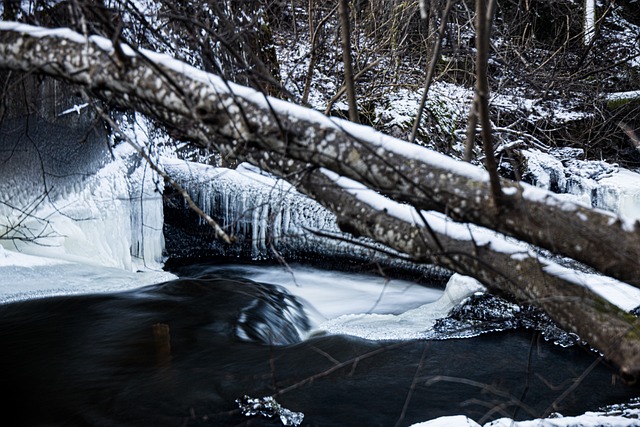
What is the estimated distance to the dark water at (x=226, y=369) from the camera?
175 inches

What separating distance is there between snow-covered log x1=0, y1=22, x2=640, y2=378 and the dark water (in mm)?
1799

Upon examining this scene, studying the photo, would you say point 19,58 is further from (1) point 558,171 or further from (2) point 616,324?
(1) point 558,171

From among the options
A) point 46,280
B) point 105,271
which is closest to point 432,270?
point 105,271

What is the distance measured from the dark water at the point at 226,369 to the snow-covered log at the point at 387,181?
70.8 inches

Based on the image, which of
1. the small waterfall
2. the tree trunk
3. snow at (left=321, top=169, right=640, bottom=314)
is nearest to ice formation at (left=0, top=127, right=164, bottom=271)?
the small waterfall

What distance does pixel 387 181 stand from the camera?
2150 millimetres

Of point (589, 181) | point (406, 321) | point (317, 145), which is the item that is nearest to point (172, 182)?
point (317, 145)

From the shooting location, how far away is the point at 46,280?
6477 mm

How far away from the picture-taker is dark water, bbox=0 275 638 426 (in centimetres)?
445

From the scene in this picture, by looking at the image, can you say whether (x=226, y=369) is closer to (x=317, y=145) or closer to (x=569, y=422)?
(x=569, y=422)

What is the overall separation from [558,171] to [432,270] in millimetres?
3232

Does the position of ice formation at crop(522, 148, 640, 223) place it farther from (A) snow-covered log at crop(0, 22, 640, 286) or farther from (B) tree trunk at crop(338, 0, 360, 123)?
(A) snow-covered log at crop(0, 22, 640, 286)

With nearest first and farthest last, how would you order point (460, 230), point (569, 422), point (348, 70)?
1. point (460, 230)
2. point (348, 70)
3. point (569, 422)

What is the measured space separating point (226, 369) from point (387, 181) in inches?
133
